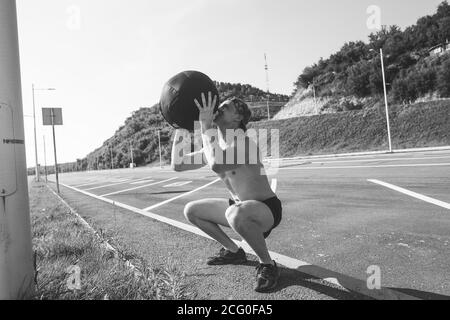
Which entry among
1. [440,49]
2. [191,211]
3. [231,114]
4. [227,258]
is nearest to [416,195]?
[227,258]

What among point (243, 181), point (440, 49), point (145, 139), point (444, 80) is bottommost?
point (243, 181)

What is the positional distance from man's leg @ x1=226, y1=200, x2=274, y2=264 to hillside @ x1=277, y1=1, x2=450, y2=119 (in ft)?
144

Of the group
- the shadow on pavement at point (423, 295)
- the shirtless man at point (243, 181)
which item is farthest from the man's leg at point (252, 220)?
the shadow on pavement at point (423, 295)

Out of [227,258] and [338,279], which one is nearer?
[338,279]

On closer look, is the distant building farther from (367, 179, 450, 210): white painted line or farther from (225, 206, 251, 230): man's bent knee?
(225, 206, 251, 230): man's bent knee

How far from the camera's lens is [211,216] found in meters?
3.64

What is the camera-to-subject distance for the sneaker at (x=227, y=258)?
141 inches

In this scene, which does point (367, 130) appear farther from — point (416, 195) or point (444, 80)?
point (416, 195)

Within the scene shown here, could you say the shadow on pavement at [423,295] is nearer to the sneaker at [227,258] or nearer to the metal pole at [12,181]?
the sneaker at [227,258]

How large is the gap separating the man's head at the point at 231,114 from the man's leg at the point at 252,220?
71 cm

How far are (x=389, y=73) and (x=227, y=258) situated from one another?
53271mm

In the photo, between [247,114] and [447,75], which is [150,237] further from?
[447,75]
